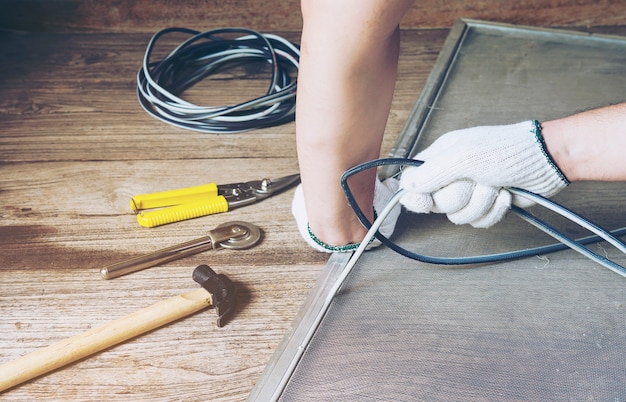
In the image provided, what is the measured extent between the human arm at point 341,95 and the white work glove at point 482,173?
7cm

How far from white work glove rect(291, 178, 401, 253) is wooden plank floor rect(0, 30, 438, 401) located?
0.08ft

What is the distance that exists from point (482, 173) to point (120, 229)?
504 mm

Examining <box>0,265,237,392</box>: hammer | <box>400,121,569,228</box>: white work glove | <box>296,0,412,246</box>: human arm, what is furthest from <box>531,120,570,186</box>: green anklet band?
<box>0,265,237,392</box>: hammer

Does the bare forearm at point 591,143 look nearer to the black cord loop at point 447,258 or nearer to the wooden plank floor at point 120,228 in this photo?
the black cord loop at point 447,258

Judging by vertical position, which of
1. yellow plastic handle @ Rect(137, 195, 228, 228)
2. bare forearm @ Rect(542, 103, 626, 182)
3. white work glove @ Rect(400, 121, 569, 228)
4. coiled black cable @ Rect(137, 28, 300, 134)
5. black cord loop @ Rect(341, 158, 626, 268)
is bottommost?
yellow plastic handle @ Rect(137, 195, 228, 228)

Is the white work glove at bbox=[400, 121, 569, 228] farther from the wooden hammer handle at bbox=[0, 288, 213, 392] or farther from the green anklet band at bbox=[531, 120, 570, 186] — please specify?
the wooden hammer handle at bbox=[0, 288, 213, 392]

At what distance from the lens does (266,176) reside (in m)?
0.98

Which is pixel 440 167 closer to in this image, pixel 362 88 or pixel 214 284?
pixel 362 88

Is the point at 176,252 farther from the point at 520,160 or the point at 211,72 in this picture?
the point at 211,72

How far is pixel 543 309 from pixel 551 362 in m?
0.08

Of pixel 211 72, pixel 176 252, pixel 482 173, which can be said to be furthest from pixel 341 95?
pixel 211 72

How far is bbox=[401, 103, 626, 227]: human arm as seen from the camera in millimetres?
663

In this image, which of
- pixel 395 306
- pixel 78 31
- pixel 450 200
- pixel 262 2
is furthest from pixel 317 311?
pixel 78 31

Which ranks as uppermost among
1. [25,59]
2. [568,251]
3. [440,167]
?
[440,167]
